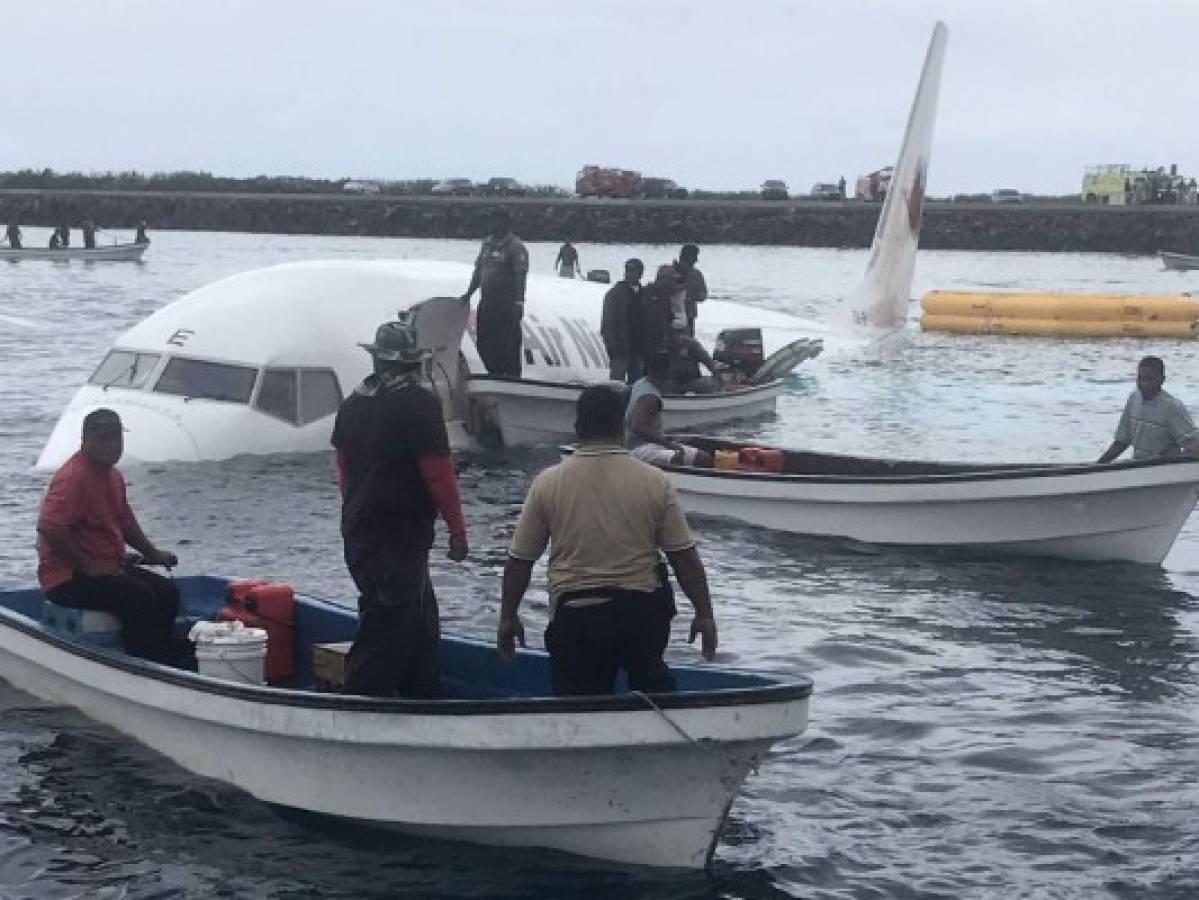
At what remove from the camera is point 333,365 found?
2319 centimetres

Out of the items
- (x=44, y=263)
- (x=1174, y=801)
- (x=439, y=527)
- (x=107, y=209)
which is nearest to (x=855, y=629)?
(x=1174, y=801)

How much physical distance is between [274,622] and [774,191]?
436 ft

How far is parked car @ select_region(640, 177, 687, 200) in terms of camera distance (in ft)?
449

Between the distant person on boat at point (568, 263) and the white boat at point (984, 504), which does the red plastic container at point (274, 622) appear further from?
the distant person on boat at point (568, 263)

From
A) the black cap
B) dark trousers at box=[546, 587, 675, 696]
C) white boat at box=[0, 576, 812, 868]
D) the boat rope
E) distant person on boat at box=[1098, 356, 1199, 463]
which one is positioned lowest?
white boat at box=[0, 576, 812, 868]

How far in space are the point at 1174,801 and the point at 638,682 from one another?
3.77 metres

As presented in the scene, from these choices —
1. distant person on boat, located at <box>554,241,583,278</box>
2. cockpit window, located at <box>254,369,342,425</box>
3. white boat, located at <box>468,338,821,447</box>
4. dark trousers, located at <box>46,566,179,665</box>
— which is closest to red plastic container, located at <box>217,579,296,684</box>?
dark trousers, located at <box>46,566,179,665</box>

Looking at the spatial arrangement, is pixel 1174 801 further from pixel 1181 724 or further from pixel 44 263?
pixel 44 263

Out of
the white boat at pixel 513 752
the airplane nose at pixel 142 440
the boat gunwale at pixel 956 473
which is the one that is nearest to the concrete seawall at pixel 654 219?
the airplane nose at pixel 142 440

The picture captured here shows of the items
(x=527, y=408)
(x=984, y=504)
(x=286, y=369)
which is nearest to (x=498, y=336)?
(x=527, y=408)

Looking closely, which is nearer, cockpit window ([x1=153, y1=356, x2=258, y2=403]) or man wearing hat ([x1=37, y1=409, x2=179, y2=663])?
man wearing hat ([x1=37, y1=409, x2=179, y2=663])

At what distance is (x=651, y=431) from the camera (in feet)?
60.1

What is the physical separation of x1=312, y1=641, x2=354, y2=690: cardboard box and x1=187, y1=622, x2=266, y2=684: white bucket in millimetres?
451

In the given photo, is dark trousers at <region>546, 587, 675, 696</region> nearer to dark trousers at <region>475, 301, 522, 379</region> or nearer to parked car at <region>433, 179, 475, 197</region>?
dark trousers at <region>475, 301, 522, 379</region>
